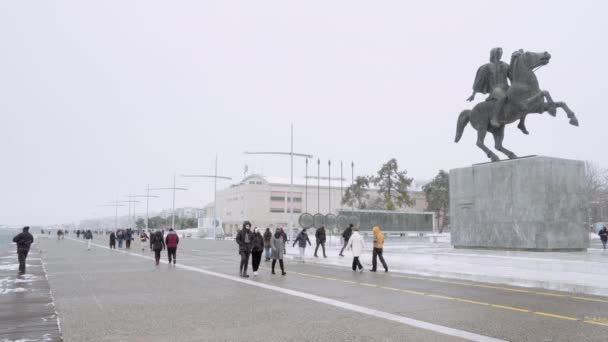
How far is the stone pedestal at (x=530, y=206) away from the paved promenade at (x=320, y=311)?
16.8ft

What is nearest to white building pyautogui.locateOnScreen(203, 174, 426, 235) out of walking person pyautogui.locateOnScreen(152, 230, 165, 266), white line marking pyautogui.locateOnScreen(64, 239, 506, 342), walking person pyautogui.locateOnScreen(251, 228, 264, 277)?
walking person pyautogui.locateOnScreen(152, 230, 165, 266)

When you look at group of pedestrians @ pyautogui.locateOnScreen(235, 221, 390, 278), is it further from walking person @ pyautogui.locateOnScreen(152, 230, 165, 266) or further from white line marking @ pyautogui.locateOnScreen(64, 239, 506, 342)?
walking person @ pyautogui.locateOnScreen(152, 230, 165, 266)

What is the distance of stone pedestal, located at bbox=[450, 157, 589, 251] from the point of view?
1788 cm

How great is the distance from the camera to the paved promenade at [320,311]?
292 inches

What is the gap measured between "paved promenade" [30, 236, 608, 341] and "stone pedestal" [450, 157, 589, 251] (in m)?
5.12

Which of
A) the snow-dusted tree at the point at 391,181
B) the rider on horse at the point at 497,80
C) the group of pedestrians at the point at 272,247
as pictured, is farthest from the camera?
the snow-dusted tree at the point at 391,181

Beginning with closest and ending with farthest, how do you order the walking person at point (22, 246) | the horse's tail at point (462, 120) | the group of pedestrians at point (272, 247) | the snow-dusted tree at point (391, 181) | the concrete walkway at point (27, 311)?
the concrete walkway at point (27, 311) → the group of pedestrians at point (272, 247) → the walking person at point (22, 246) → the horse's tail at point (462, 120) → the snow-dusted tree at point (391, 181)

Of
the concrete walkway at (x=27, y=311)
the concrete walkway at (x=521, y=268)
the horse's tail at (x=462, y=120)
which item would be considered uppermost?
the horse's tail at (x=462, y=120)

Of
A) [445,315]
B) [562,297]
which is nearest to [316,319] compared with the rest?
[445,315]

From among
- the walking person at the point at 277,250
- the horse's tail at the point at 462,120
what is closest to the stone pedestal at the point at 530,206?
the horse's tail at the point at 462,120

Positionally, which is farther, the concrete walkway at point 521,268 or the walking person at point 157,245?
the walking person at point 157,245

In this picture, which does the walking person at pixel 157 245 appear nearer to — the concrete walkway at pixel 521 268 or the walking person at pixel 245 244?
the walking person at pixel 245 244

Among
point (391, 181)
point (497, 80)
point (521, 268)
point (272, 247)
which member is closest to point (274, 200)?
point (391, 181)

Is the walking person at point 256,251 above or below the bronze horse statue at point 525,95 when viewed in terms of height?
below
